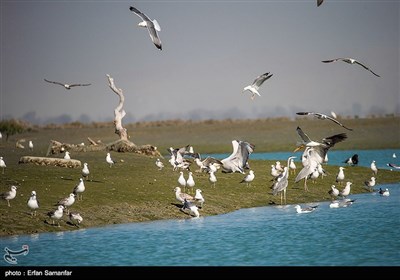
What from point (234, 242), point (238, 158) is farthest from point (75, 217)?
point (238, 158)

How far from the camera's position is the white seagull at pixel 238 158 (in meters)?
34.1

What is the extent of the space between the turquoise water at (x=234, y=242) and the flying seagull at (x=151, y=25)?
22.0 ft

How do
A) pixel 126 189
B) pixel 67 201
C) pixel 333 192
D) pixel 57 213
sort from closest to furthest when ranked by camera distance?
pixel 57 213 → pixel 67 201 → pixel 126 189 → pixel 333 192

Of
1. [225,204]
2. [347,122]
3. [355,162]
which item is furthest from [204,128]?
[225,204]

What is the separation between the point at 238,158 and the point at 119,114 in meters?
20.4

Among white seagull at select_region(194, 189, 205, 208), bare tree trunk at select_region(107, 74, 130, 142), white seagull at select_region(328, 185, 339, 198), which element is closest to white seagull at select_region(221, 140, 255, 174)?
white seagull at select_region(194, 189, 205, 208)

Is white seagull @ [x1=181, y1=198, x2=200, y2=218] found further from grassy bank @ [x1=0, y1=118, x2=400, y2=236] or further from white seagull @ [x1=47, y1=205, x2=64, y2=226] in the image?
white seagull @ [x1=47, y1=205, x2=64, y2=226]

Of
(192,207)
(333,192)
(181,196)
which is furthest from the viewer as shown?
(333,192)

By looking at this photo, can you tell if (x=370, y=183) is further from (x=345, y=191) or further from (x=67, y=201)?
(x=67, y=201)

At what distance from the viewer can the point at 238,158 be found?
3438 cm

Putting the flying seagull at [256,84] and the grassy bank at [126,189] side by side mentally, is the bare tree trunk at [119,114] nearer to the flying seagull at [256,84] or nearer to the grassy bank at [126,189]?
the grassy bank at [126,189]

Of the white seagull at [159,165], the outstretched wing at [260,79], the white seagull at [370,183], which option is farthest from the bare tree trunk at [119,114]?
the outstretched wing at [260,79]
